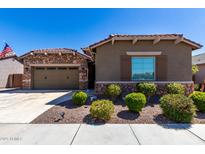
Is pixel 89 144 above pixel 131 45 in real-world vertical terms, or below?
below

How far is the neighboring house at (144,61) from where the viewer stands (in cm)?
927

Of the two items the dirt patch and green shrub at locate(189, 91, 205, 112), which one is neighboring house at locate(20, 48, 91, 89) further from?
green shrub at locate(189, 91, 205, 112)

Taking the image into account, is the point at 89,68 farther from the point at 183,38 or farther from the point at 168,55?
the point at 183,38

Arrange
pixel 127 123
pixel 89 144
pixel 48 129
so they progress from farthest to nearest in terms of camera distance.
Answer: pixel 127 123 → pixel 48 129 → pixel 89 144

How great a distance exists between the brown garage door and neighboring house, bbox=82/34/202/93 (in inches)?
245

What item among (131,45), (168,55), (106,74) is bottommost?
(106,74)

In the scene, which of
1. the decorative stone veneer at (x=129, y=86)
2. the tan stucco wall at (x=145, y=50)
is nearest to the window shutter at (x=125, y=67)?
the tan stucco wall at (x=145, y=50)

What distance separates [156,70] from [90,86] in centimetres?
781

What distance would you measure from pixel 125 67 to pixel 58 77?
8.45 m

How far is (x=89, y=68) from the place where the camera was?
15461 mm

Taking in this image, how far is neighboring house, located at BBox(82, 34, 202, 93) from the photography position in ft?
30.4

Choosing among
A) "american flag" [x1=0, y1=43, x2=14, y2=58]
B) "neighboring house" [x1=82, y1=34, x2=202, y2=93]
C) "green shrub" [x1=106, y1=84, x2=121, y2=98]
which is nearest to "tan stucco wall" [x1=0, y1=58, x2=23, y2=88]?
"american flag" [x1=0, y1=43, x2=14, y2=58]

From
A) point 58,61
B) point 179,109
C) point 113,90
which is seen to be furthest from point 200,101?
point 58,61
